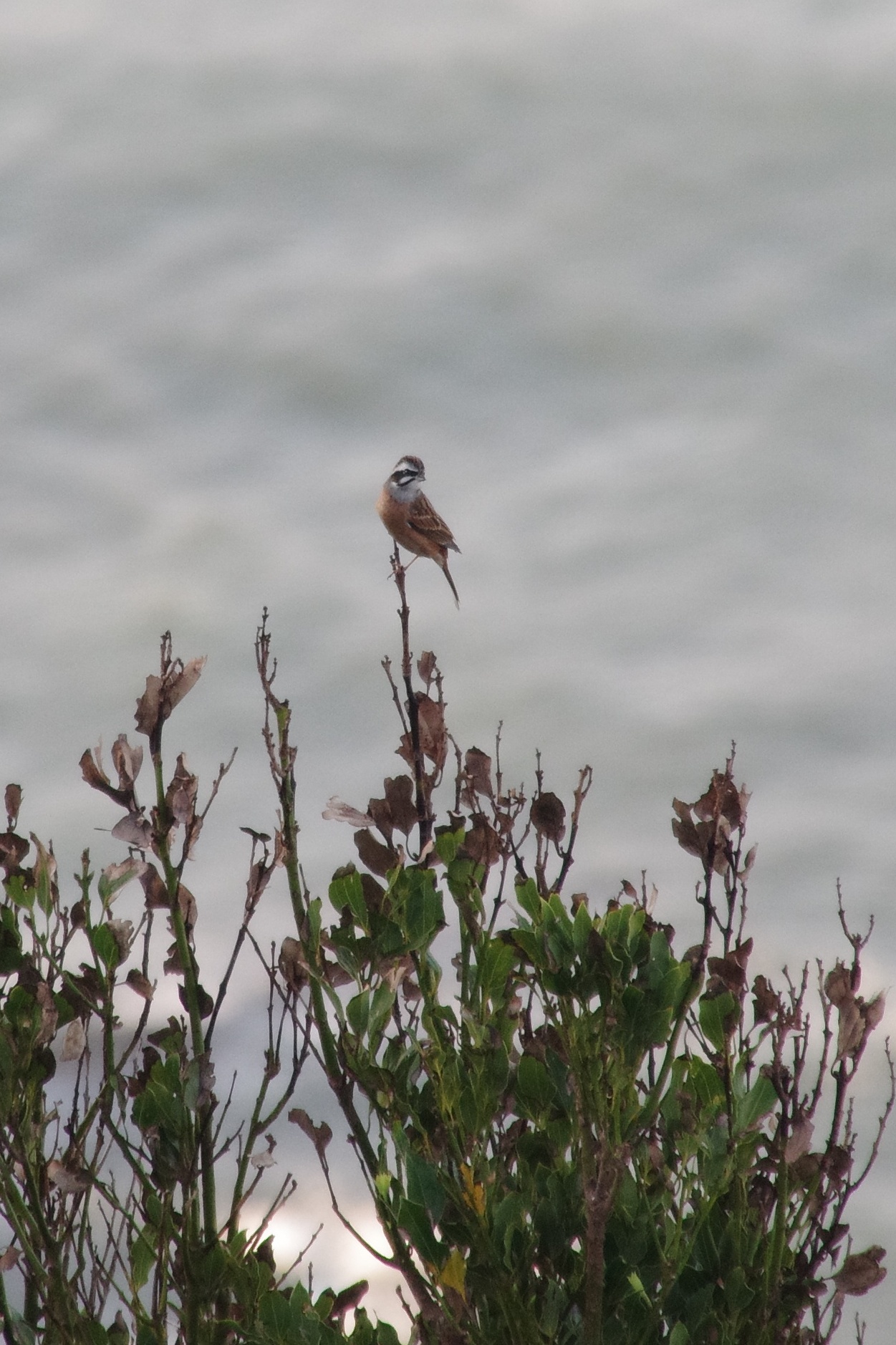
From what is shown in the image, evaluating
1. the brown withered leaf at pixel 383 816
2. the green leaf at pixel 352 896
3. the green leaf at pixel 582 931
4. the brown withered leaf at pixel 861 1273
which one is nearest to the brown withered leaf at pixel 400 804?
the brown withered leaf at pixel 383 816

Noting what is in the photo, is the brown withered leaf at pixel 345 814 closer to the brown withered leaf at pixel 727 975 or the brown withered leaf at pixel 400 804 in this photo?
the brown withered leaf at pixel 400 804

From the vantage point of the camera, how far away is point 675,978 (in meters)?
2.14

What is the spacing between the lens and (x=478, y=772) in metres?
2.68

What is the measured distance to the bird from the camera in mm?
6180

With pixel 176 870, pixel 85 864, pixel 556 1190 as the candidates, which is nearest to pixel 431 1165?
pixel 556 1190

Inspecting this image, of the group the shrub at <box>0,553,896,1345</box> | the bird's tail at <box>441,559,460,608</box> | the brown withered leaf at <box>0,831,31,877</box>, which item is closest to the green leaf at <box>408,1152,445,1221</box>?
the shrub at <box>0,553,896,1345</box>

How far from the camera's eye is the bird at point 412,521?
20.3ft

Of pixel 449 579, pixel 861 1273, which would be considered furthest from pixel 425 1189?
pixel 449 579

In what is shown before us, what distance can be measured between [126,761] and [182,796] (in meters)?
0.10

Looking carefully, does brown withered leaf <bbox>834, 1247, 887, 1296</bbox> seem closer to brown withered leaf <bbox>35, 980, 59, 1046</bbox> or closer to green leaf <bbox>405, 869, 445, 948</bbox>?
green leaf <bbox>405, 869, 445, 948</bbox>

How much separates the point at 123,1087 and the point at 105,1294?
18.4 inches

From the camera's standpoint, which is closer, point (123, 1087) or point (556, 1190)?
point (556, 1190)

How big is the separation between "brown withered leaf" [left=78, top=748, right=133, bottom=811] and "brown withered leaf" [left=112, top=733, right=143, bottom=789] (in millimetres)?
13

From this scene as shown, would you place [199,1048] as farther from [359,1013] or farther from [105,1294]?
[105,1294]
